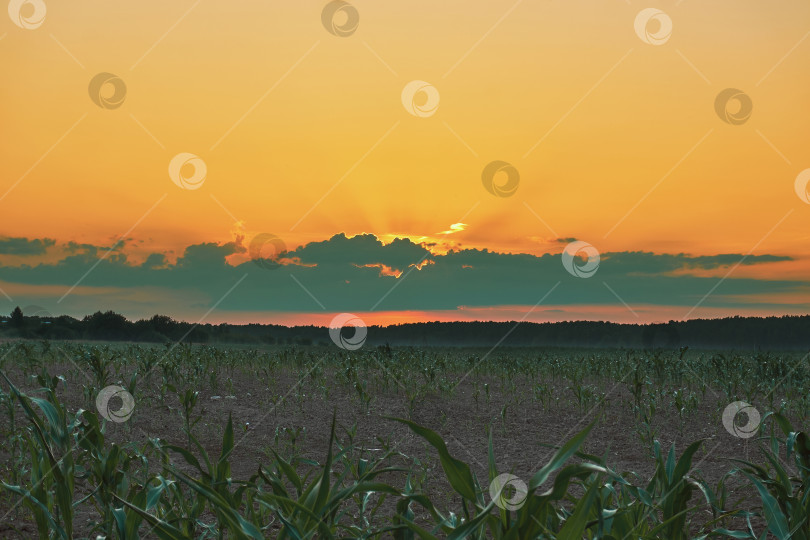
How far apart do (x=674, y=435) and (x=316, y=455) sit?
507 centimetres

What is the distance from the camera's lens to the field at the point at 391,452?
2264mm

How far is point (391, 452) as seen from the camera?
3.60 meters

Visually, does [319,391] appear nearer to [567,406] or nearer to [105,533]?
[567,406]

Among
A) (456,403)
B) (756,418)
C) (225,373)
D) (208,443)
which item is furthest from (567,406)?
(225,373)

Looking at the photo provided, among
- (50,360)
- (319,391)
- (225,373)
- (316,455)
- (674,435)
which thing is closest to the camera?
(316,455)

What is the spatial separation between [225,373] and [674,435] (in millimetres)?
9198

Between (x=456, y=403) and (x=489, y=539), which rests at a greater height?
(x=456, y=403)

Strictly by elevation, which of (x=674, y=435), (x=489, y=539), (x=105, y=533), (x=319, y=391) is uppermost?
(x=319, y=391)

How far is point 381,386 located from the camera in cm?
1199

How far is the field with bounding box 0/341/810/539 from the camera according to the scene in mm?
2264

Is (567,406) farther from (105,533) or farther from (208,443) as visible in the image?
(105,533)

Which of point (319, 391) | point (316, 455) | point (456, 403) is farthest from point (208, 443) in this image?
point (456, 403)

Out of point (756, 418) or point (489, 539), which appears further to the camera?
point (756, 418)

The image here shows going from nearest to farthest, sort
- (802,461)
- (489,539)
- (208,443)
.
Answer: (802,461)
(489,539)
(208,443)
